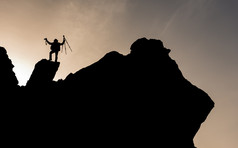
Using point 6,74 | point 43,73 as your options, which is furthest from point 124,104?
point 6,74

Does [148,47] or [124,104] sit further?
[148,47]

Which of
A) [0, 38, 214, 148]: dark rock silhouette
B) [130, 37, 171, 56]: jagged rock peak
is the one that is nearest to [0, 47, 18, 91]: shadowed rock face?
[0, 38, 214, 148]: dark rock silhouette

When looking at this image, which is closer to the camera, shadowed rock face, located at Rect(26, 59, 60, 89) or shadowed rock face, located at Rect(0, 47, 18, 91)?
shadowed rock face, located at Rect(0, 47, 18, 91)

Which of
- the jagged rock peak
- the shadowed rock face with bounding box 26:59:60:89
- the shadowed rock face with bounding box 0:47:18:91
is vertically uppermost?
the jagged rock peak

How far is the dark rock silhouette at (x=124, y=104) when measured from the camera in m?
22.5

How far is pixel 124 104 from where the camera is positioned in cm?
2342

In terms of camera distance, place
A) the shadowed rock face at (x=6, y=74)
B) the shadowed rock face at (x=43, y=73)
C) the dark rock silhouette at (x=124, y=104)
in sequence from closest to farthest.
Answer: the dark rock silhouette at (x=124, y=104) → the shadowed rock face at (x=6, y=74) → the shadowed rock face at (x=43, y=73)

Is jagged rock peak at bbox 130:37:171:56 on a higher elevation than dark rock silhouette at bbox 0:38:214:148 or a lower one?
higher

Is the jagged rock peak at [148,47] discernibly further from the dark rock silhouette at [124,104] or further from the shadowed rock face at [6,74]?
the shadowed rock face at [6,74]

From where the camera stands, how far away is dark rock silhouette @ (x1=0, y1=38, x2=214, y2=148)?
2253 centimetres

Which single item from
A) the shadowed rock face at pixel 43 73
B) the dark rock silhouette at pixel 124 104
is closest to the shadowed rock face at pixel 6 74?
the shadowed rock face at pixel 43 73

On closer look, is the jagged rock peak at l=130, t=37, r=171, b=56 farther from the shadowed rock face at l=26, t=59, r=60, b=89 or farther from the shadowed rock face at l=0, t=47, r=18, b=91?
the shadowed rock face at l=0, t=47, r=18, b=91

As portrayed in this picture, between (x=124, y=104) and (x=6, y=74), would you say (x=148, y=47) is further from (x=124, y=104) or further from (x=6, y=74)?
(x=6, y=74)

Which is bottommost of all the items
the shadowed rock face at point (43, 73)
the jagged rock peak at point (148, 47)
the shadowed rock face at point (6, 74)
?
the shadowed rock face at point (6, 74)
